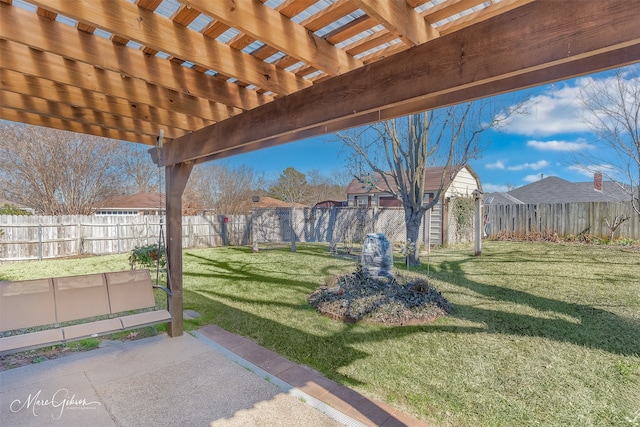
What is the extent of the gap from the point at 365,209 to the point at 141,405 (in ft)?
30.6

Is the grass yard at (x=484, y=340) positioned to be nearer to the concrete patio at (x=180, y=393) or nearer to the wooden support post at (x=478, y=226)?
the concrete patio at (x=180, y=393)

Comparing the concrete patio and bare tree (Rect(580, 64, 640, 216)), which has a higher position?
bare tree (Rect(580, 64, 640, 216))

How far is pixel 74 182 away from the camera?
12.3 m

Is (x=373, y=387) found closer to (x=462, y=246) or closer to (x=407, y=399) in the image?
(x=407, y=399)

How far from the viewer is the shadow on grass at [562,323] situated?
3.40 metres

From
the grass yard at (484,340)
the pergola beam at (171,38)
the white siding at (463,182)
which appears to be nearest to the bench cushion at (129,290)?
the grass yard at (484,340)

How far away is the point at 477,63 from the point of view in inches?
55.4

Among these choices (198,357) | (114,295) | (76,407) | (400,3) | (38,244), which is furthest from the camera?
(38,244)

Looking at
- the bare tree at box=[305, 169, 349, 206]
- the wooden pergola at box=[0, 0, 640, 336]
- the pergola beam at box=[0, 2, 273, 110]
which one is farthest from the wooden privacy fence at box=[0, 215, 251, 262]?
the bare tree at box=[305, 169, 349, 206]

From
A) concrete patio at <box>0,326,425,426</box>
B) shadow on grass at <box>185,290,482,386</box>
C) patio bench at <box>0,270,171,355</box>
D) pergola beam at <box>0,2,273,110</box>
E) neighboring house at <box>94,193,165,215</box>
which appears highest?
pergola beam at <box>0,2,273,110</box>

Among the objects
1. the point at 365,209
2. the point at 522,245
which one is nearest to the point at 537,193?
the point at 522,245

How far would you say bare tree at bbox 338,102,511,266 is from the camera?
714 cm

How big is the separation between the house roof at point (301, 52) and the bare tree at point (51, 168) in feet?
37.0

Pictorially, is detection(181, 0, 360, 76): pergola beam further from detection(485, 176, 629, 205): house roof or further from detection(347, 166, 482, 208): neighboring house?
detection(485, 176, 629, 205): house roof
